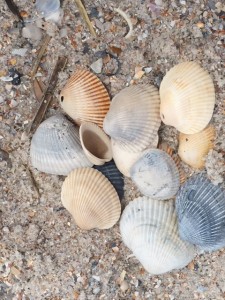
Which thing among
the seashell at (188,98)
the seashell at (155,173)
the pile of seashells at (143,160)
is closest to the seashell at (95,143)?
the pile of seashells at (143,160)

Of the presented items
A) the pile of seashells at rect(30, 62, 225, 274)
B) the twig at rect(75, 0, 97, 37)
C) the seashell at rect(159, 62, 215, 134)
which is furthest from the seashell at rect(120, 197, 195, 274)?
the twig at rect(75, 0, 97, 37)

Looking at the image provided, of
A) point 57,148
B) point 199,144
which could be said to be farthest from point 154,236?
point 57,148

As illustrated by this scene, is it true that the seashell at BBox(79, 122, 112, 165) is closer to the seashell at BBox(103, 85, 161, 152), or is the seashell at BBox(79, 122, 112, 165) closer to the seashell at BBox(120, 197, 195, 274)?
the seashell at BBox(103, 85, 161, 152)

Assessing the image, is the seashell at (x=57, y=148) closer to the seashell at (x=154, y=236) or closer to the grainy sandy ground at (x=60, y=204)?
the grainy sandy ground at (x=60, y=204)

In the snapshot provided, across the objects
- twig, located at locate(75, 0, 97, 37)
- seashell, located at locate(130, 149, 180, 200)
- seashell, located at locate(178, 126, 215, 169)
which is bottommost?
seashell, located at locate(130, 149, 180, 200)

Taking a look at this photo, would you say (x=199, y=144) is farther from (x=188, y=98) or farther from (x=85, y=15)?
(x=85, y=15)

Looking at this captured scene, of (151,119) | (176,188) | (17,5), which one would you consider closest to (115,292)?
(176,188)

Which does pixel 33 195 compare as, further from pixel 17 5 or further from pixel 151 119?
pixel 17 5

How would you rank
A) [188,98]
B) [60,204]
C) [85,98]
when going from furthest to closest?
[60,204]
[85,98]
[188,98]
